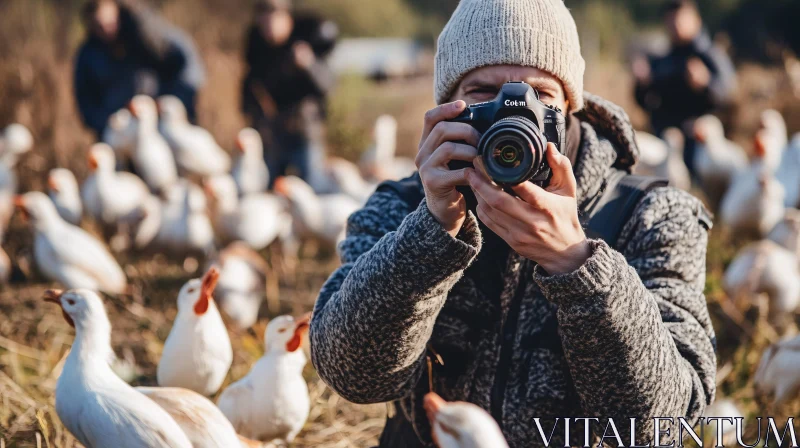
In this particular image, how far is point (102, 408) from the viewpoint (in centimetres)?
180

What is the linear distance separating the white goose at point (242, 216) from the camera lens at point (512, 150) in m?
3.35

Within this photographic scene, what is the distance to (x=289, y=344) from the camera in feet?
7.77

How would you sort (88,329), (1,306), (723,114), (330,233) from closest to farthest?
(88,329), (1,306), (330,233), (723,114)

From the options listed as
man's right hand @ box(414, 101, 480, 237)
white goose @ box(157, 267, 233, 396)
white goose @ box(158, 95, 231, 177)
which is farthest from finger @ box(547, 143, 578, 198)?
white goose @ box(158, 95, 231, 177)

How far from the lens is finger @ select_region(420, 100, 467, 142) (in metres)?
1.41

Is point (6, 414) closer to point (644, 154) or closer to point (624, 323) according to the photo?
point (624, 323)

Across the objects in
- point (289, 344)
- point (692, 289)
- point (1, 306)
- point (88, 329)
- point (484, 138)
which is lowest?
point (1, 306)

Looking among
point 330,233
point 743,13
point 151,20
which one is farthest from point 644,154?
point 743,13

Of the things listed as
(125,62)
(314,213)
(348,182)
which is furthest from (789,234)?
(125,62)

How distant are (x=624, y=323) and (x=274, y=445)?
4.38ft

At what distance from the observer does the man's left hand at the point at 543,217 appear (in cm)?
129

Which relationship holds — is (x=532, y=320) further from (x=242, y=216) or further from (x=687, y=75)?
(x=687, y=75)

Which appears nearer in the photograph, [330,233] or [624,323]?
[624,323]

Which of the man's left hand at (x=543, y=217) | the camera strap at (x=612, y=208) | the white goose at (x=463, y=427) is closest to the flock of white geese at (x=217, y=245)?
the white goose at (x=463, y=427)
